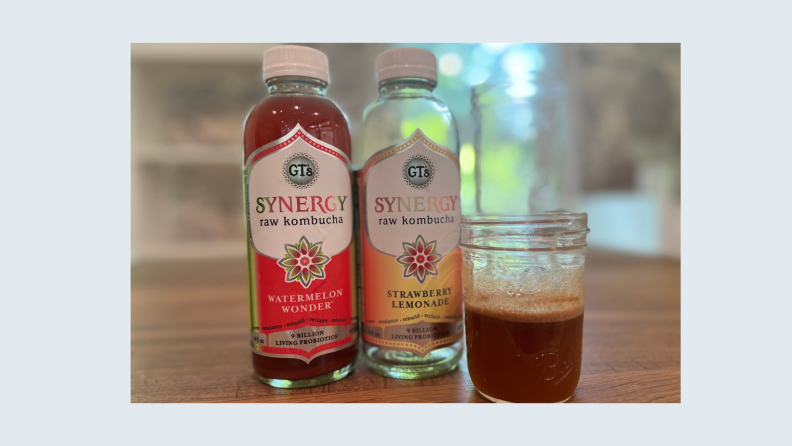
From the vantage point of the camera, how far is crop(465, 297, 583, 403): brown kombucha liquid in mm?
521

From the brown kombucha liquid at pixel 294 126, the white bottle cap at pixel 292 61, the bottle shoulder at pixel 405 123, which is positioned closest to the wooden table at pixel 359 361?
the brown kombucha liquid at pixel 294 126

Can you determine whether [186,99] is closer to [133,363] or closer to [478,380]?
[133,363]

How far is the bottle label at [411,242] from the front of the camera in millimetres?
623

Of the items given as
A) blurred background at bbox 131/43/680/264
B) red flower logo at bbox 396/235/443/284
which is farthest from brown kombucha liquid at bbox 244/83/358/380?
blurred background at bbox 131/43/680/264

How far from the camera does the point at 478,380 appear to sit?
567 millimetres

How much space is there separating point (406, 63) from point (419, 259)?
28 centimetres

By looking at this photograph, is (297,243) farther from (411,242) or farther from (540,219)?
(540,219)

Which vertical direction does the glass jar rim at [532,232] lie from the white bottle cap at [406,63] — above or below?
below

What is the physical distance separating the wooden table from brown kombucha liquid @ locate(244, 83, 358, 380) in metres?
0.03

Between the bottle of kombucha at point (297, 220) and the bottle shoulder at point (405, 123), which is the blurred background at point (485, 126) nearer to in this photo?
the bottle shoulder at point (405, 123)

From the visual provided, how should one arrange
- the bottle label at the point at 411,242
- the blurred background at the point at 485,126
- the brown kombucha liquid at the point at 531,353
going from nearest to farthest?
1. the brown kombucha liquid at the point at 531,353
2. the bottle label at the point at 411,242
3. the blurred background at the point at 485,126

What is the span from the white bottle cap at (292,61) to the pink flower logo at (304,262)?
0.23 meters

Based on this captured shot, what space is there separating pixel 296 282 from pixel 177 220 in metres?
1.50

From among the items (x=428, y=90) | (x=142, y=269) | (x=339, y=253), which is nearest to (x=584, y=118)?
(x=428, y=90)
